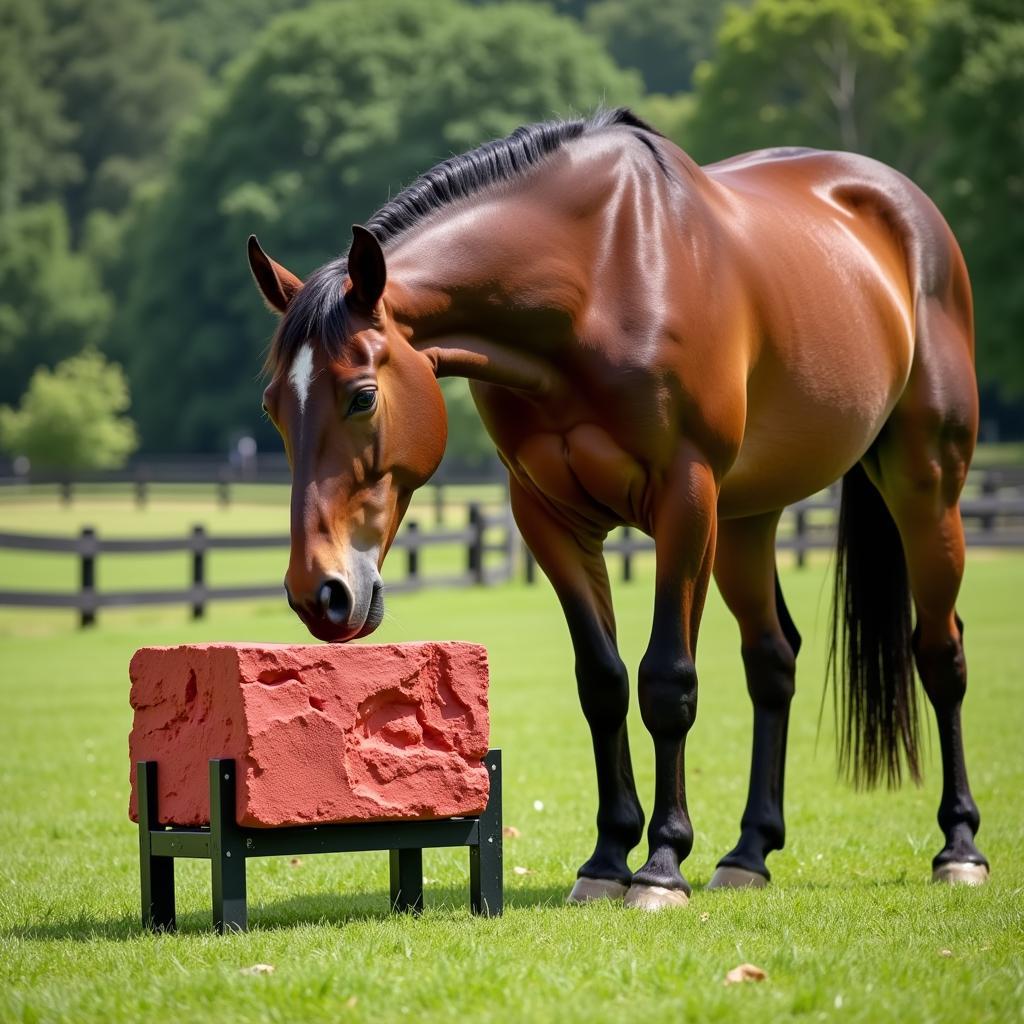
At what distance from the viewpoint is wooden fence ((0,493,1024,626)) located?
20.0m

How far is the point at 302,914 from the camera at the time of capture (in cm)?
555

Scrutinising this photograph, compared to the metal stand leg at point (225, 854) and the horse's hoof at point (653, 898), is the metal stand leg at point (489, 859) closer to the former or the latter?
the horse's hoof at point (653, 898)

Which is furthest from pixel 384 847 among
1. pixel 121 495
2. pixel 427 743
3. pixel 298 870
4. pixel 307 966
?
pixel 121 495

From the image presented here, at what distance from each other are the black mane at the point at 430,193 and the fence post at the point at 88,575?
1510 cm

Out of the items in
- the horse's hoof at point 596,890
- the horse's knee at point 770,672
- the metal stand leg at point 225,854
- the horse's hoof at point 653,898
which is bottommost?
the horse's hoof at point 596,890

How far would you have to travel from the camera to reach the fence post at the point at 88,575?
2002cm

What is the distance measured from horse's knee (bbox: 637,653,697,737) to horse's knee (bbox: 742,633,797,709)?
1.30 metres

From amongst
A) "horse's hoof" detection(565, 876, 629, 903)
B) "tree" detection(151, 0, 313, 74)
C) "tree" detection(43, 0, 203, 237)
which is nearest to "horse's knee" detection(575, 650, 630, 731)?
"horse's hoof" detection(565, 876, 629, 903)

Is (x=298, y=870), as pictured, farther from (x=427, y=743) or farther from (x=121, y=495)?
(x=121, y=495)

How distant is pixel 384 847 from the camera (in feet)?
17.3

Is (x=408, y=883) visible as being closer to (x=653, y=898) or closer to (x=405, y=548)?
(x=653, y=898)

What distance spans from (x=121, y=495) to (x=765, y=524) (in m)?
45.2

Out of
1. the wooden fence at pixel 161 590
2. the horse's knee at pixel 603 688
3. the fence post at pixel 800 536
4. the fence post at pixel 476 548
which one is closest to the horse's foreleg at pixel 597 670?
the horse's knee at pixel 603 688

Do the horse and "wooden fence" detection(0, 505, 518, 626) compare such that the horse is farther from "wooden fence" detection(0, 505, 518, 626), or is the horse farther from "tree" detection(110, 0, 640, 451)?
"tree" detection(110, 0, 640, 451)
